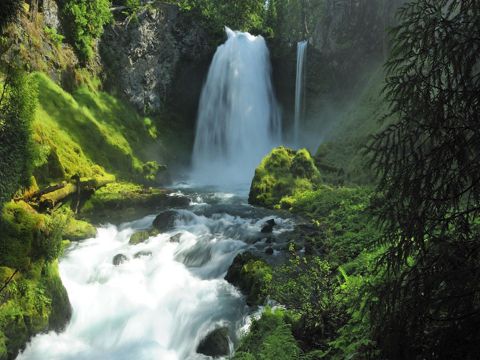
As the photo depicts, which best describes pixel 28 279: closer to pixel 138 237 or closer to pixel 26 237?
pixel 26 237

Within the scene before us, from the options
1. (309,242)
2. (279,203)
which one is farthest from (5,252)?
(279,203)

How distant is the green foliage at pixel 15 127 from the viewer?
966 cm

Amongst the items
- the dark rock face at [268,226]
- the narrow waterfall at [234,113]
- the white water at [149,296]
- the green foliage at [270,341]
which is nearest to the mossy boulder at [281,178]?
the dark rock face at [268,226]

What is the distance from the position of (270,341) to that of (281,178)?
13106mm

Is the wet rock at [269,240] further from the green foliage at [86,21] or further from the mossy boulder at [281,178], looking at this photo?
the green foliage at [86,21]

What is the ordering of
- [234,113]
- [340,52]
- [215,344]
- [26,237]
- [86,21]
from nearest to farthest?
[215,344], [26,237], [86,21], [340,52], [234,113]

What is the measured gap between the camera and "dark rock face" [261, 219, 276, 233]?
1331 cm

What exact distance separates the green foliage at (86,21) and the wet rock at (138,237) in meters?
15.3

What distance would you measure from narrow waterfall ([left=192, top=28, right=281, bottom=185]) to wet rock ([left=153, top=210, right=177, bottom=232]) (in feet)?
53.3

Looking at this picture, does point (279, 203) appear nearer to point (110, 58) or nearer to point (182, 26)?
point (110, 58)

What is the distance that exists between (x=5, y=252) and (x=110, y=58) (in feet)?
69.6

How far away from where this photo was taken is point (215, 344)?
7617mm

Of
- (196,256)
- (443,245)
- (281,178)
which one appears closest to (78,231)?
(196,256)

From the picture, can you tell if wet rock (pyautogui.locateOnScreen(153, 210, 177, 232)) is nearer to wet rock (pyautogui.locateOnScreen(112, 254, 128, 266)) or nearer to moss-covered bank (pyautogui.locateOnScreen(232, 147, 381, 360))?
wet rock (pyautogui.locateOnScreen(112, 254, 128, 266))
